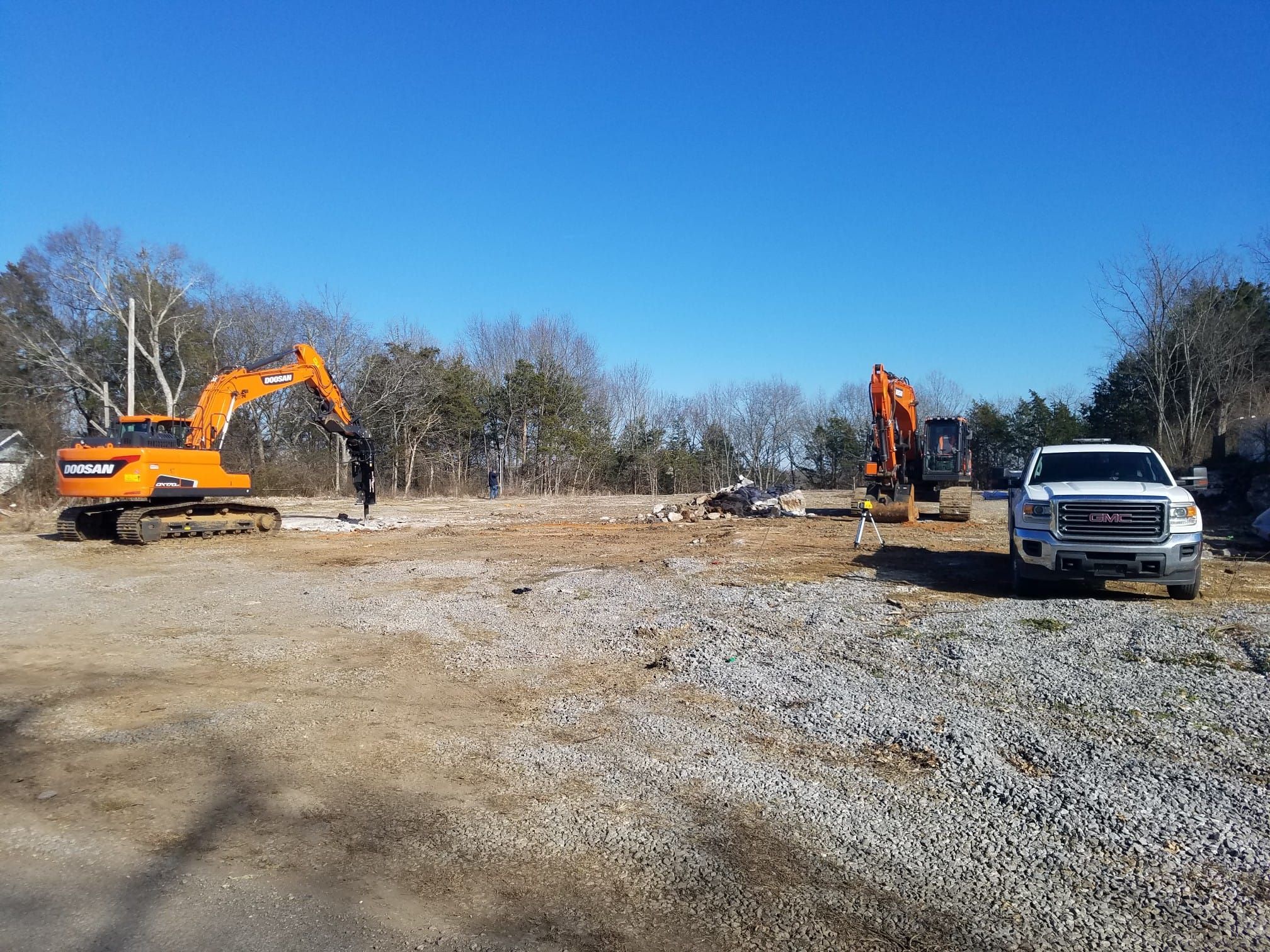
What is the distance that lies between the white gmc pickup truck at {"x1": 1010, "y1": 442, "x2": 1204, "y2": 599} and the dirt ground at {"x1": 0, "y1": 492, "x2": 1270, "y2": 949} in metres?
0.50

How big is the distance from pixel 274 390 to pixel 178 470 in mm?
4509

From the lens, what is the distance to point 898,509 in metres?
23.6

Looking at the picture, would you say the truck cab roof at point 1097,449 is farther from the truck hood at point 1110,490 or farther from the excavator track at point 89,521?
the excavator track at point 89,521

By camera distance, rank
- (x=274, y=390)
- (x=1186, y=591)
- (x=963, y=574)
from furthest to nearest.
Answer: (x=274, y=390) → (x=963, y=574) → (x=1186, y=591)

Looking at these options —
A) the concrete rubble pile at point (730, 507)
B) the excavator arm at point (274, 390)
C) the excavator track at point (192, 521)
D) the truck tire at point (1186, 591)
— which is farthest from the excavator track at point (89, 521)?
the truck tire at point (1186, 591)

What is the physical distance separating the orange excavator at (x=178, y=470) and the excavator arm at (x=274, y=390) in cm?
2

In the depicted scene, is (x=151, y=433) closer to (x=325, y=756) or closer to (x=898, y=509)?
(x=325, y=756)

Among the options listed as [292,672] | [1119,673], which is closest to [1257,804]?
[1119,673]

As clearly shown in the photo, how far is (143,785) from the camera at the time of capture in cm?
529

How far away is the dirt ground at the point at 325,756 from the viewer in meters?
3.76

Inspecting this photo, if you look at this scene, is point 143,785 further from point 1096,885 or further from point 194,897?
point 1096,885

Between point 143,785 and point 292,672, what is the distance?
286 cm

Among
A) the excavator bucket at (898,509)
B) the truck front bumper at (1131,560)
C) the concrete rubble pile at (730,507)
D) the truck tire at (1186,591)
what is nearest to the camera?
the truck front bumper at (1131,560)

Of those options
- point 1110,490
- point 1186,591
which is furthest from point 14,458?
point 1186,591
